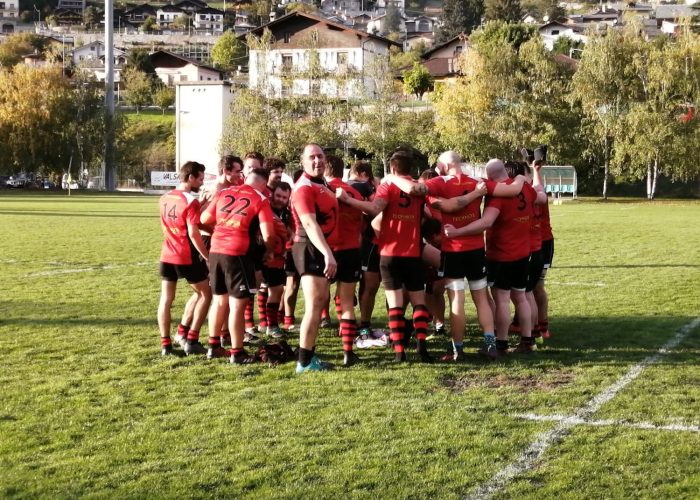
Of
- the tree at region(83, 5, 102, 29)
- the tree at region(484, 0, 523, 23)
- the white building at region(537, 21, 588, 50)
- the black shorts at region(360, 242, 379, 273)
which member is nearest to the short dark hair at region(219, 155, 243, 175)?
the black shorts at region(360, 242, 379, 273)

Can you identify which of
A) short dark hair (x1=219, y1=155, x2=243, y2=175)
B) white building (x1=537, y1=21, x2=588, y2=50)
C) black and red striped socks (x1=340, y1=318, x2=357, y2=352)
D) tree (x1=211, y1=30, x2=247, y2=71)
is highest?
white building (x1=537, y1=21, x2=588, y2=50)

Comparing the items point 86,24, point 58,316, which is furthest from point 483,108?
point 86,24

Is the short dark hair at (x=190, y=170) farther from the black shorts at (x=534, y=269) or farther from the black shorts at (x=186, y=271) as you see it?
the black shorts at (x=534, y=269)

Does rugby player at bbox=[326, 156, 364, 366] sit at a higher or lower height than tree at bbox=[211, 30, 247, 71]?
lower

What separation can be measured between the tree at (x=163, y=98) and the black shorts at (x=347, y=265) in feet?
337

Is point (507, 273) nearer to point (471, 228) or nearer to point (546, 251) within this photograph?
point (471, 228)

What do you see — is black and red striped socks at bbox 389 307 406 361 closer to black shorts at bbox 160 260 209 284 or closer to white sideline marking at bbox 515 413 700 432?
black shorts at bbox 160 260 209 284

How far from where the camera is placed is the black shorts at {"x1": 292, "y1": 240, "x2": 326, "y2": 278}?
826cm

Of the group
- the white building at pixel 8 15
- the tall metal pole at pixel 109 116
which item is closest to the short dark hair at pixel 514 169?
the tall metal pole at pixel 109 116

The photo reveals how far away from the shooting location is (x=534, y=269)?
9.71m

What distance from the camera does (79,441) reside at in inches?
240

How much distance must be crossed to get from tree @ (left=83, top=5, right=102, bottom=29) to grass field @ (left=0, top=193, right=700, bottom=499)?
193267 mm

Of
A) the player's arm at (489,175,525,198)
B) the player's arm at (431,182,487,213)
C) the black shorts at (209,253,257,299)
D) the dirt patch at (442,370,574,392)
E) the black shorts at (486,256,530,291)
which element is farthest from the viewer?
the black shorts at (486,256,530,291)

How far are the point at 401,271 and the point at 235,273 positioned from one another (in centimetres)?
165
